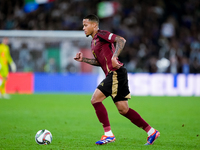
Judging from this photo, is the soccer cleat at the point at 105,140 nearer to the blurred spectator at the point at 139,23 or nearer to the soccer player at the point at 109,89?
the soccer player at the point at 109,89

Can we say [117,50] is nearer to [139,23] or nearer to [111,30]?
[111,30]

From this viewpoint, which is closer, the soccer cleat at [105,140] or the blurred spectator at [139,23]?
the soccer cleat at [105,140]

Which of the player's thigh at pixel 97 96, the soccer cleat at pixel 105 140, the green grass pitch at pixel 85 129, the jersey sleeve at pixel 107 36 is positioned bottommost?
the green grass pitch at pixel 85 129

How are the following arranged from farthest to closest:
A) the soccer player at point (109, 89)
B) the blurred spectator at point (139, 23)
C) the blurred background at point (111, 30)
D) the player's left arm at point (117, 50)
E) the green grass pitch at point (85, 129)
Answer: the blurred spectator at point (139, 23) → the blurred background at point (111, 30) → the soccer player at point (109, 89) → the green grass pitch at point (85, 129) → the player's left arm at point (117, 50)

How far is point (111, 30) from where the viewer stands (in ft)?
70.7

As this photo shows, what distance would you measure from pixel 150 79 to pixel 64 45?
535cm

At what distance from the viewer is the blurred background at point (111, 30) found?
18516 millimetres

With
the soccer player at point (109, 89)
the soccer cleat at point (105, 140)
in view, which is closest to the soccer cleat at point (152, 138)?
the soccer player at point (109, 89)

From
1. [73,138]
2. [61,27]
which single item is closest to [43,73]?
[61,27]

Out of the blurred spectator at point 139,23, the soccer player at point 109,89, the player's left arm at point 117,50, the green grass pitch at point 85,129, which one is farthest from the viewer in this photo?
the blurred spectator at point 139,23

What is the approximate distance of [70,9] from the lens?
23.3 metres

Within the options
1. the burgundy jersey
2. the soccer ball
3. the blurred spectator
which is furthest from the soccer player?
the blurred spectator

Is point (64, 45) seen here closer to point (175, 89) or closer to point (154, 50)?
point (154, 50)

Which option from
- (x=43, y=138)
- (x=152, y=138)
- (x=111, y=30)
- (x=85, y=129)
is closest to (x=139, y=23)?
(x=111, y=30)
